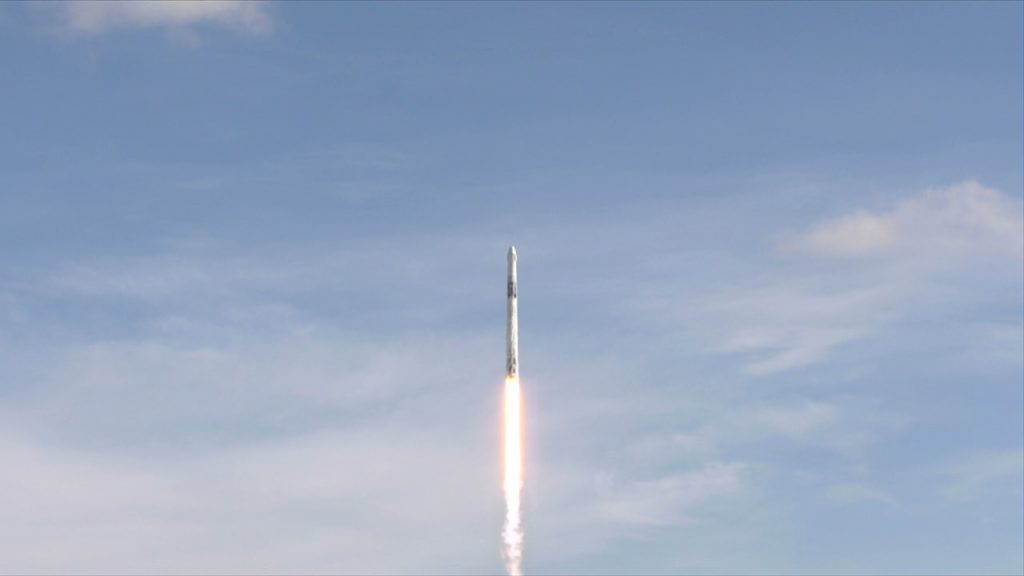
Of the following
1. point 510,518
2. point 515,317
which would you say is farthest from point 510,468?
point 515,317

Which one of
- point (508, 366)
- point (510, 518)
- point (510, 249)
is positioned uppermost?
point (510, 249)

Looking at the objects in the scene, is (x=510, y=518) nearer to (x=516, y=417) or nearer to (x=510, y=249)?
(x=516, y=417)

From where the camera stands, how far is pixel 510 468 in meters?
182

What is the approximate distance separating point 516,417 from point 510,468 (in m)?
7.68

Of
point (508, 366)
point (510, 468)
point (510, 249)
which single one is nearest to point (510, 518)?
point (510, 468)

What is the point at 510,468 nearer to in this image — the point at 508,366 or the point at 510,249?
the point at 508,366

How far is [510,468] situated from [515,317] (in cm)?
1836

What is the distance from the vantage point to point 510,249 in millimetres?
180750

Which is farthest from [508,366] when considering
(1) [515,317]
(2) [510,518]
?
(2) [510,518]

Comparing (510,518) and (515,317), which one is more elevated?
(515,317)

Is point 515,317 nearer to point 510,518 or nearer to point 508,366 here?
point 508,366

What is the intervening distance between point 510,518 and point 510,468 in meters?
5.91

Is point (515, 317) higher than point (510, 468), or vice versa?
point (515, 317)

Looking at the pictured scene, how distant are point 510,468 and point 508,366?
42.3 feet
